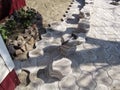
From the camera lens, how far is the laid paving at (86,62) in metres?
4.71

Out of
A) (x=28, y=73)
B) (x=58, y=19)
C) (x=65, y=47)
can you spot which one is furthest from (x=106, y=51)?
Result: (x=58, y=19)

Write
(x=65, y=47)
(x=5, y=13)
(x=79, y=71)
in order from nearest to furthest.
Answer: (x=79, y=71) → (x=65, y=47) → (x=5, y=13)

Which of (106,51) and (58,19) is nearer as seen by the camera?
(106,51)

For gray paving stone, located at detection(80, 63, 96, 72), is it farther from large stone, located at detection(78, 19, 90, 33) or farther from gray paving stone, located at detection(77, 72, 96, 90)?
large stone, located at detection(78, 19, 90, 33)

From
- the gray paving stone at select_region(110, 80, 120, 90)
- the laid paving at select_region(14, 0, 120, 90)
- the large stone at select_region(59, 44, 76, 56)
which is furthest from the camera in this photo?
the large stone at select_region(59, 44, 76, 56)

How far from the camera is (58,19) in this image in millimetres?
8203

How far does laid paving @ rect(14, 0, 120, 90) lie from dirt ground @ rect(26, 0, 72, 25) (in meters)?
0.70

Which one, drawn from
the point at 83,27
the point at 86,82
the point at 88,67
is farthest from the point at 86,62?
the point at 83,27

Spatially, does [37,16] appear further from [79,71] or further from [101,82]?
[101,82]

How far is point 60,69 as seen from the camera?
483 centimetres

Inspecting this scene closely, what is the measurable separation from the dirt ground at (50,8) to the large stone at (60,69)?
10.6 ft

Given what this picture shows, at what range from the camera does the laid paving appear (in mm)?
4715

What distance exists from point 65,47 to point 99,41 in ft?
4.25

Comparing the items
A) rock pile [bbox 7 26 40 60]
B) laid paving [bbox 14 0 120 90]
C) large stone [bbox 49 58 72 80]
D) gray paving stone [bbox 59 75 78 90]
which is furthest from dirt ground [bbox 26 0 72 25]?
gray paving stone [bbox 59 75 78 90]
